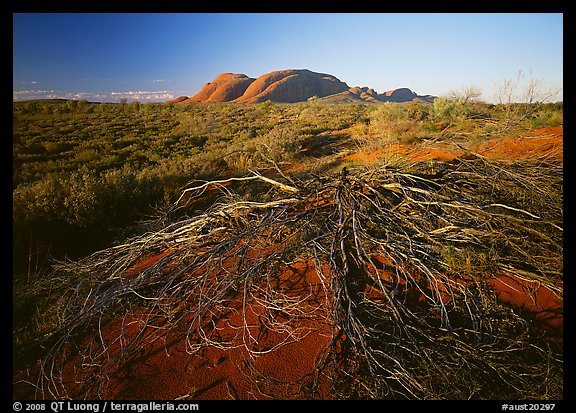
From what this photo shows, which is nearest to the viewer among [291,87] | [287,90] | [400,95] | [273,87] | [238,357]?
[238,357]

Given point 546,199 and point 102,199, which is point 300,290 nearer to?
point 546,199

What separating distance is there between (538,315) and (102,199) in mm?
6891

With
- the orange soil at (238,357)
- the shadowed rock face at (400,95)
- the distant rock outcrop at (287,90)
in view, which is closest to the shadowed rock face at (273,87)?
the distant rock outcrop at (287,90)

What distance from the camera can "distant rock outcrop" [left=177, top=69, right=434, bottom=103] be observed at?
72.7 metres

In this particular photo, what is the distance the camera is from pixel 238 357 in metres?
2.13

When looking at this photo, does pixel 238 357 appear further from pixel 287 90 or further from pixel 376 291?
pixel 287 90

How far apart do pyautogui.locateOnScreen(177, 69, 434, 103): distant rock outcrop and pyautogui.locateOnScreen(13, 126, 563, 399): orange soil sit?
225 feet

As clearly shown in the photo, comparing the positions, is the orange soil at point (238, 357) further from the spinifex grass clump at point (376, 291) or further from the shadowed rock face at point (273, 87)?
the shadowed rock face at point (273, 87)

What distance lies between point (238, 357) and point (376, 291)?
1.36 m

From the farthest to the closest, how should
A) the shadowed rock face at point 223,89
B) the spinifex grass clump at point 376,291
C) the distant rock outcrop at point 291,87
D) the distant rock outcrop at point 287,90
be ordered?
the shadowed rock face at point 223,89 < the distant rock outcrop at point 287,90 < the distant rock outcrop at point 291,87 < the spinifex grass clump at point 376,291

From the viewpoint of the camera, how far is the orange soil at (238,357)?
1932 millimetres

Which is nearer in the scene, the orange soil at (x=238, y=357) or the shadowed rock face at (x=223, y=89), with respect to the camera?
the orange soil at (x=238, y=357)

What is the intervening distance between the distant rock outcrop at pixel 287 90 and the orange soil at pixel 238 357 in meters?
68.6

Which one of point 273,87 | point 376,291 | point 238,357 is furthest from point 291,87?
point 238,357
